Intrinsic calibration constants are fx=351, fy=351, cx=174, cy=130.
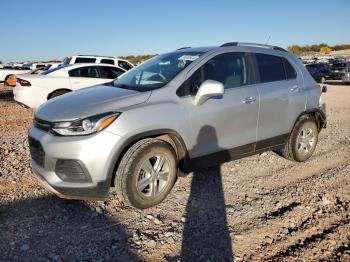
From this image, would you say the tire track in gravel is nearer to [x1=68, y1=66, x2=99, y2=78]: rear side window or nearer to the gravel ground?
the gravel ground

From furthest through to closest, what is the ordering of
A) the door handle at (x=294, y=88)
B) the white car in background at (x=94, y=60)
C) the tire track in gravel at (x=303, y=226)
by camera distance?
the white car in background at (x=94, y=60)
the door handle at (x=294, y=88)
the tire track in gravel at (x=303, y=226)

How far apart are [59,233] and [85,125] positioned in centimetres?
110

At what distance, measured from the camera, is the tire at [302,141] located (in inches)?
218

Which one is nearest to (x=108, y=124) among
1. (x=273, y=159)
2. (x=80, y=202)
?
(x=80, y=202)

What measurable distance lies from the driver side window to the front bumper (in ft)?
3.68

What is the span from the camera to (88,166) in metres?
3.50

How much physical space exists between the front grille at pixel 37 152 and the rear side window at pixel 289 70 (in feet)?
12.2

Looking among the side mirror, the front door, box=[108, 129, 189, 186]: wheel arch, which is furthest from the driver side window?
box=[108, 129, 189, 186]: wheel arch

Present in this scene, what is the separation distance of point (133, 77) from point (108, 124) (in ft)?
4.92

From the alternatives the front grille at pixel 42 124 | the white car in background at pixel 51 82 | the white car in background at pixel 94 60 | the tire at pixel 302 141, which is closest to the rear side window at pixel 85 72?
the white car in background at pixel 51 82

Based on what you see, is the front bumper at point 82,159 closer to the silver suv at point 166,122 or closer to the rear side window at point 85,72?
the silver suv at point 166,122

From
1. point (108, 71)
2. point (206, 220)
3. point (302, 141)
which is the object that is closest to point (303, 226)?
point (206, 220)

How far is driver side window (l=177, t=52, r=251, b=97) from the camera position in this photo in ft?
13.9

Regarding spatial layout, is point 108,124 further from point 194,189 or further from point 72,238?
point 194,189
